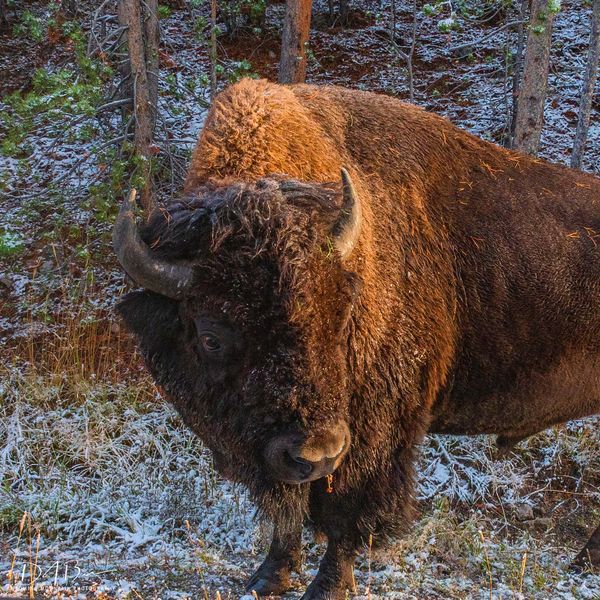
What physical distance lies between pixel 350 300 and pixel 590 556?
10.5 feet

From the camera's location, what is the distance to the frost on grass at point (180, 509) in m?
4.58

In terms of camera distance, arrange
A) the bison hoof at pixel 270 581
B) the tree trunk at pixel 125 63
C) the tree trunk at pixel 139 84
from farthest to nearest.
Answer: the tree trunk at pixel 125 63 < the tree trunk at pixel 139 84 < the bison hoof at pixel 270 581

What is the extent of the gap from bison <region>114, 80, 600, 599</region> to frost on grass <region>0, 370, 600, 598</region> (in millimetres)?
641

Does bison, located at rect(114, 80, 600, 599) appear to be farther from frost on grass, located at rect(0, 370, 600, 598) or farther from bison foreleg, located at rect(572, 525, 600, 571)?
frost on grass, located at rect(0, 370, 600, 598)

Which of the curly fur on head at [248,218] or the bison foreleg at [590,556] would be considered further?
the bison foreleg at [590,556]

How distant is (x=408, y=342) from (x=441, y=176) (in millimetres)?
1259

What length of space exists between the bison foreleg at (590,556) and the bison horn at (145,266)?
12.3ft

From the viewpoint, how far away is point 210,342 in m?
3.30

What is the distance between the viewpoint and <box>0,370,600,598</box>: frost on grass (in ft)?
15.0

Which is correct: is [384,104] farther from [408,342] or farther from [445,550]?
[445,550]

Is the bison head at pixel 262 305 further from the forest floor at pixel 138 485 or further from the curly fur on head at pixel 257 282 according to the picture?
the forest floor at pixel 138 485

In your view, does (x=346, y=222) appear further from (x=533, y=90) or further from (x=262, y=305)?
(x=533, y=90)

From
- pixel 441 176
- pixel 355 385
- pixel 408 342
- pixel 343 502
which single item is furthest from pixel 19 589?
pixel 441 176

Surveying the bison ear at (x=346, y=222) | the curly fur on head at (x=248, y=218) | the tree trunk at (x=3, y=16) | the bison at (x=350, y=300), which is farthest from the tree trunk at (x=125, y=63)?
the tree trunk at (x=3, y=16)
